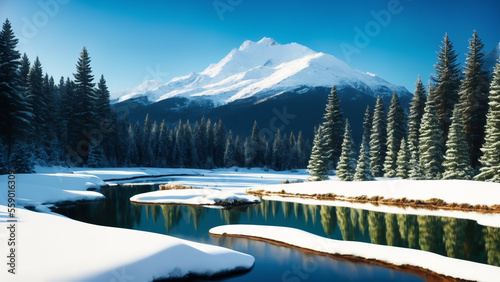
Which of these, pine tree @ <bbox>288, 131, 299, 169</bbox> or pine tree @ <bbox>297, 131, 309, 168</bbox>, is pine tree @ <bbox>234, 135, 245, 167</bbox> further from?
pine tree @ <bbox>297, 131, 309, 168</bbox>

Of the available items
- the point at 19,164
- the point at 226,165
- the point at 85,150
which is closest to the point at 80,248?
the point at 19,164

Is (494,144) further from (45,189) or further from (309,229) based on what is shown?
(45,189)

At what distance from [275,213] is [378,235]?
369 inches

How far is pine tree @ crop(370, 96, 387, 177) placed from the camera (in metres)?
49.5

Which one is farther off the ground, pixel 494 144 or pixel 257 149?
pixel 257 149

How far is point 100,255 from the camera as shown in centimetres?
956

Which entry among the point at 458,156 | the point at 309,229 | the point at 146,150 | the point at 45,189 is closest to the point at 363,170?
the point at 458,156

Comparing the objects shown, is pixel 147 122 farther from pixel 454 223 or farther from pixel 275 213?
pixel 454 223

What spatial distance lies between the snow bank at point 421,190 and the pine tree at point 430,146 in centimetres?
871

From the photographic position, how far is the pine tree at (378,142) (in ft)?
162

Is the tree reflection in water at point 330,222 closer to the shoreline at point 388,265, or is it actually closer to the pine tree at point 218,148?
the shoreline at point 388,265

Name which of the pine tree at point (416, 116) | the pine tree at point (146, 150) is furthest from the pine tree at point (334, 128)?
the pine tree at point (146, 150)

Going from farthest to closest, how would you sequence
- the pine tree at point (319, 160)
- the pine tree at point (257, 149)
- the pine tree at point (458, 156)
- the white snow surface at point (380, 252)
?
1. the pine tree at point (257, 149)
2. the pine tree at point (319, 160)
3. the pine tree at point (458, 156)
4. the white snow surface at point (380, 252)

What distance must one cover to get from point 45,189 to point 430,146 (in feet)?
139
